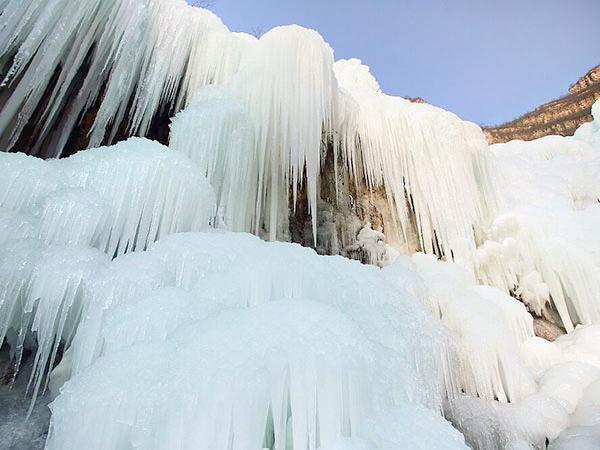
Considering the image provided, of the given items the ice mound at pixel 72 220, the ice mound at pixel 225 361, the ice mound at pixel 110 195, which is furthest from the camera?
the ice mound at pixel 110 195

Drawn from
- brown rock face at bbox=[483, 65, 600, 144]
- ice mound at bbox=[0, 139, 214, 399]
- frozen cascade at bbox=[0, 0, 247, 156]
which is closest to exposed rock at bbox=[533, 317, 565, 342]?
ice mound at bbox=[0, 139, 214, 399]

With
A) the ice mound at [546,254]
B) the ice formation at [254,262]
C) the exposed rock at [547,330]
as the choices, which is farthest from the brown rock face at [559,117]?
the exposed rock at [547,330]

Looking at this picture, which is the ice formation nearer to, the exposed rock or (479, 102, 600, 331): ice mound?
(479, 102, 600, 331): ice mound

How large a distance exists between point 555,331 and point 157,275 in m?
5.56

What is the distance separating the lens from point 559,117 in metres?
15.4

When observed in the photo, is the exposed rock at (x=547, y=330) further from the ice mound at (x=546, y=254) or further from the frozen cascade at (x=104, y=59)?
the frozen cascade at (x=104, y=59)

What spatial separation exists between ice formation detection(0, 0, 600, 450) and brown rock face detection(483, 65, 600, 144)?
30.9 feet

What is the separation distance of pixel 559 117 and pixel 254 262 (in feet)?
55.2

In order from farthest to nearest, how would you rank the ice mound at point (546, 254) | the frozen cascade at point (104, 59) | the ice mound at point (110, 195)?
the ice mound at point (546, 254)
the frozen cascade at point (104, 59)
the ice mound at point (110, 195)

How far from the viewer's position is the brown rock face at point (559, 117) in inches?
579

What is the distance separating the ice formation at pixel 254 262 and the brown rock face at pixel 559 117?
9418 mm

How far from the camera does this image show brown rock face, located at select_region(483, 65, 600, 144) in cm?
1472

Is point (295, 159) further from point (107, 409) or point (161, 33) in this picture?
point (107, 409)

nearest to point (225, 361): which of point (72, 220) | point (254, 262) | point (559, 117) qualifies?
point (254, 262)
